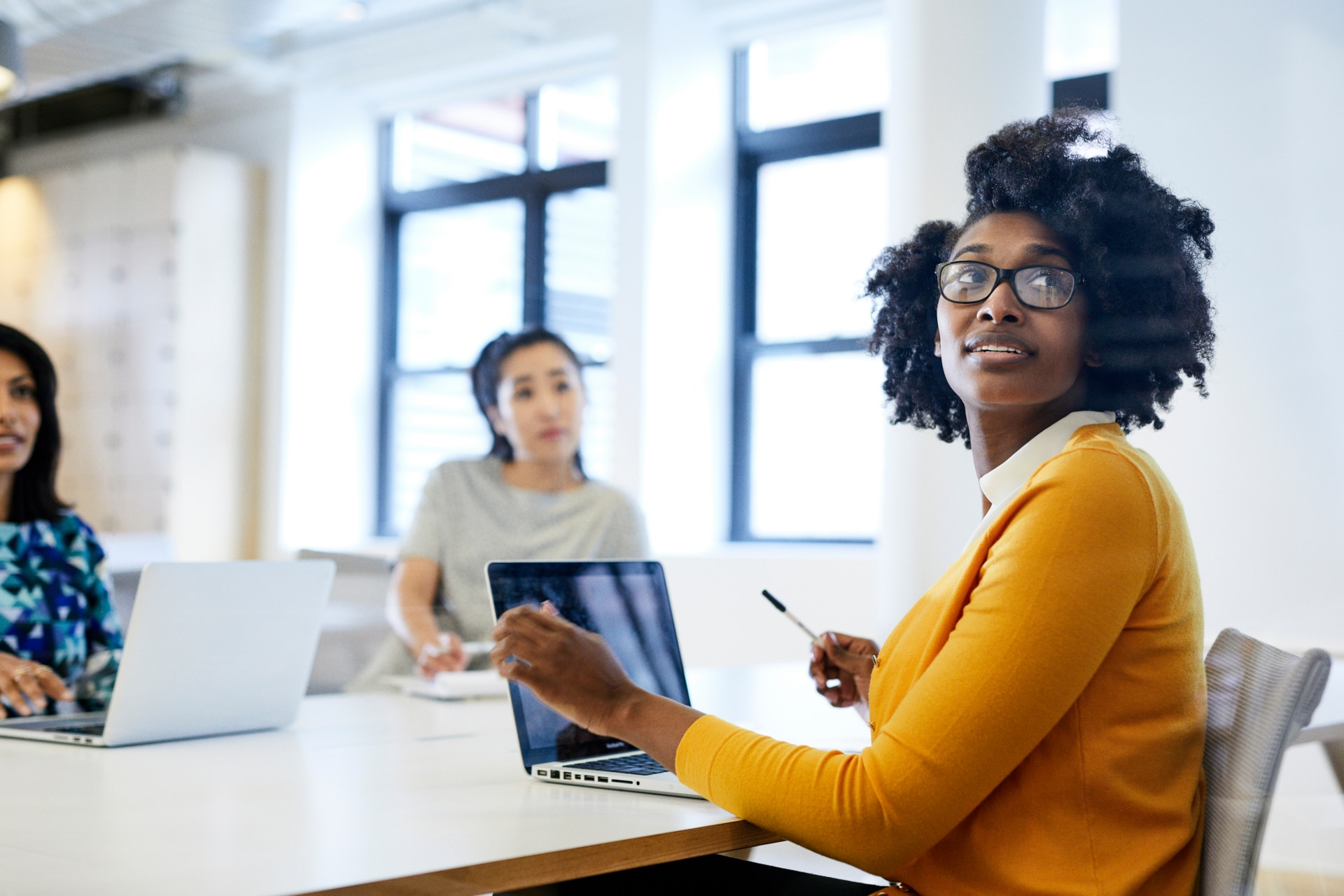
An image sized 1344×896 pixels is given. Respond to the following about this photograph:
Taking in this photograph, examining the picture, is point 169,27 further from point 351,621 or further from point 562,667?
point 562,667

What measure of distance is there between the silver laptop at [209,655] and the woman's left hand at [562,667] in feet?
1.86

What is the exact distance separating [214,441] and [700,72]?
290 centimetres

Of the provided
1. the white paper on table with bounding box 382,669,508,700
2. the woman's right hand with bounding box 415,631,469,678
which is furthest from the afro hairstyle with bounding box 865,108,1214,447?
the woman's right hand with bounding box 415,631,469,678

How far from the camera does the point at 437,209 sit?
21.4ft

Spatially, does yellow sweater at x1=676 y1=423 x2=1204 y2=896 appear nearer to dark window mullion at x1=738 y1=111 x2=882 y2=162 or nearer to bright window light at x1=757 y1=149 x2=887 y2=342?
bright window light at x1=757 y1=149 x2=887 y2=342

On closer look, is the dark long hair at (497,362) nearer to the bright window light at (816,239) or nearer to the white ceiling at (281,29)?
the bright window light at (816,239)

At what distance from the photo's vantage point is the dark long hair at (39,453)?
7.41 ft

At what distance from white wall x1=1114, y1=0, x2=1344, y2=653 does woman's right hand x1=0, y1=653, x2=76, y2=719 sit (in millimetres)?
1788

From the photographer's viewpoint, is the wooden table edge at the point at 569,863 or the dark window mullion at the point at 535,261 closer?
the wooden table edge at the point at 569,863

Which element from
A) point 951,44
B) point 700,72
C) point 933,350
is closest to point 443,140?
point 700,72

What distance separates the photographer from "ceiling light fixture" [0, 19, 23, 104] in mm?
4102

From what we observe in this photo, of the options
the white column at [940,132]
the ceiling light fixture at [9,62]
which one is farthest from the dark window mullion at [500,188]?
the white column at [940,132]

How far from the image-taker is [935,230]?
1.71 meters

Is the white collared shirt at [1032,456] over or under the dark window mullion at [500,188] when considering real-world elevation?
under
